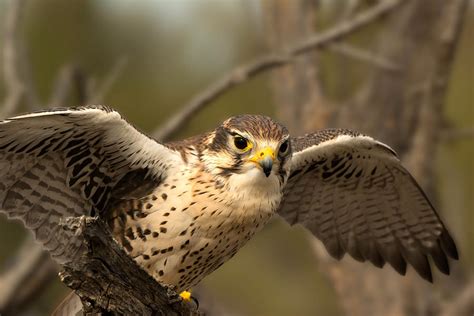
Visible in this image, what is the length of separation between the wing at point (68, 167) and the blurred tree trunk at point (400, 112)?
14.3 ft

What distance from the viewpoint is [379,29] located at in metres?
11.3

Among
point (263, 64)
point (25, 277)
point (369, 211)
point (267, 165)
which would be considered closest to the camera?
point (267, 165)

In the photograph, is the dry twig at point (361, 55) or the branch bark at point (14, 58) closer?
the branch bark at point (14, 58)

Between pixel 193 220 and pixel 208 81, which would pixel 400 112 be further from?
pixel 208 81

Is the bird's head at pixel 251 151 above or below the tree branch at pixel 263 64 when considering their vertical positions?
above

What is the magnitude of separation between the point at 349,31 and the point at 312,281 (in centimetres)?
1143

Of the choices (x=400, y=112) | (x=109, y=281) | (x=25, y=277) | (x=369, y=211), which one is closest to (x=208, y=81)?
(x=400, y=112)

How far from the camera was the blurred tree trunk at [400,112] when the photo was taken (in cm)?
1012

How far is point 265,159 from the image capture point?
566 centimetres

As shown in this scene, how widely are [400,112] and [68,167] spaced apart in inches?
195

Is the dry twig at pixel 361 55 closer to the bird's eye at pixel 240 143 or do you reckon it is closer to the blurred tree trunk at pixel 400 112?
the blurred tree trunk at pixel 400 112

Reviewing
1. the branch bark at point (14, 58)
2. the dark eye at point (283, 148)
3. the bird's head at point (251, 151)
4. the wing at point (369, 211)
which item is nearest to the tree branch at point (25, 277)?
the branch bark at point (14, 58)

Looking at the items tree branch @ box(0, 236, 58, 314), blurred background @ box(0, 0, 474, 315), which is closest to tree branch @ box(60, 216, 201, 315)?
tree branch @ box(0, 236, 58, 314)

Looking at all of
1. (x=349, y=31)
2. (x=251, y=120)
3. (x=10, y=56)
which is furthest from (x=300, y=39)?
(x=251, y=120)
